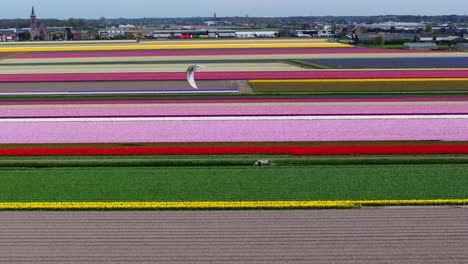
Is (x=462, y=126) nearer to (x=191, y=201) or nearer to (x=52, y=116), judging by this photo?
(x=191, y=201)

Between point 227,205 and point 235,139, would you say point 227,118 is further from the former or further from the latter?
point 227,205

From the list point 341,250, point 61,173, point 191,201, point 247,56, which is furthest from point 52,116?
point 247,56

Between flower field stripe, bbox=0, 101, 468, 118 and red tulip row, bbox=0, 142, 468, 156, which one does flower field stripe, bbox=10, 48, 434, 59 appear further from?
red tulip row, bbox=0, 142, 468, 156

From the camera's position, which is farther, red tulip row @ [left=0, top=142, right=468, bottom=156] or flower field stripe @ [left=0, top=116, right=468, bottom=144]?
flower field stripe @ [left=0, top=116, right=468, bottom=144]

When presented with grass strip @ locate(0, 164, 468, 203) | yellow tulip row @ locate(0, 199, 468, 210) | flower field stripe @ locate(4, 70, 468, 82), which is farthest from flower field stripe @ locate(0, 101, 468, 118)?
yellow tulip row @ locate(0, 199, 468, 210)

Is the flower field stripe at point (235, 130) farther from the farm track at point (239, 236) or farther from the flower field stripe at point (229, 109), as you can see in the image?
the farm track at point (239, 236)

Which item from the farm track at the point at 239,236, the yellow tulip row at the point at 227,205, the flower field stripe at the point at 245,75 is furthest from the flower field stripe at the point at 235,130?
the flower field stripe at the point at 245,75
